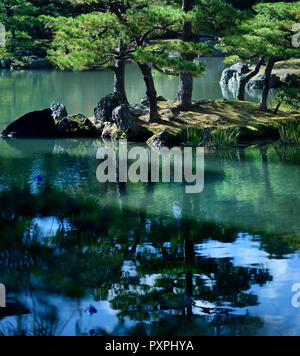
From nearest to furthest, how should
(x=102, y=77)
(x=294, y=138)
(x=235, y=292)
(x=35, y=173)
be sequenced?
(x=235, y=292), (x=35, y=173), (x=294, y=138), (x=102, y=77)

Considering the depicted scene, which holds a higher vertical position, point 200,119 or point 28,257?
point 200,119

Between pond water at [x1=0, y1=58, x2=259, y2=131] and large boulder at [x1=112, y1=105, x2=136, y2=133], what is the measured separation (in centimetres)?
357

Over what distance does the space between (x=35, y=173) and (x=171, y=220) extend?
366 cm

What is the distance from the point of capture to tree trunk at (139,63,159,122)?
13.9m

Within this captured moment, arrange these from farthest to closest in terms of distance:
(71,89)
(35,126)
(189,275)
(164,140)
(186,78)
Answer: (71,89), (186,78), (35,126), (164,140), (189,275)

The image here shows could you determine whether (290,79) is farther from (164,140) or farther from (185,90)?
(164,140)

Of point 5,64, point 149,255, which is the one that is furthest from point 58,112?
point 5,64

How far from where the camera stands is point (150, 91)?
45.7 ft

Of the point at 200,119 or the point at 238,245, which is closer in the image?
the point at 238,245

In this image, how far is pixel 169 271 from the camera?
19.3 ft

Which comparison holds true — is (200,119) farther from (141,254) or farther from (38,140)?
(141,254)

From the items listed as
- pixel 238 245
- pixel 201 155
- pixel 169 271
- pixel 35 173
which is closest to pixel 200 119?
pixel 201 155

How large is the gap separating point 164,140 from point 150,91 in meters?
1.55

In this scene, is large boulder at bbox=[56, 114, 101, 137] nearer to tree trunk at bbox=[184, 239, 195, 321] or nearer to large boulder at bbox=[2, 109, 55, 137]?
large boulder at bbox=[2, 109, 55, 137]
